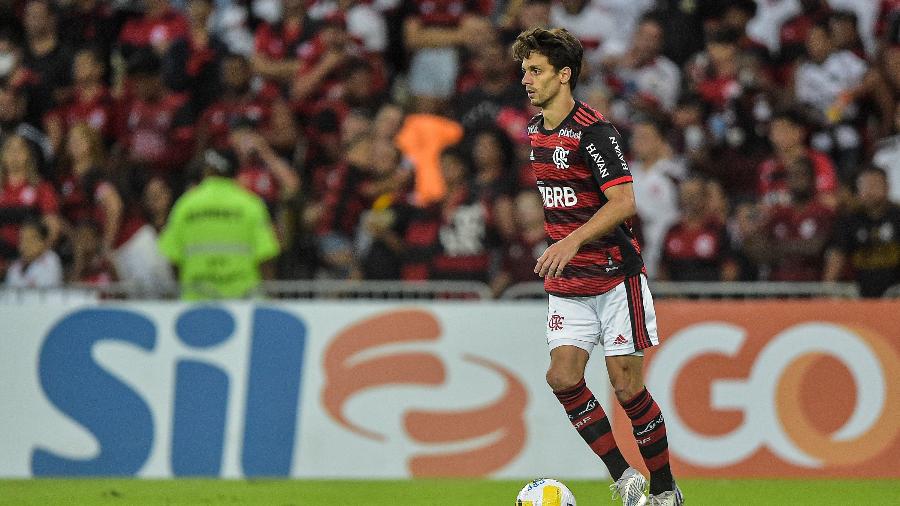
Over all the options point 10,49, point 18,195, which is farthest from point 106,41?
point 18,195

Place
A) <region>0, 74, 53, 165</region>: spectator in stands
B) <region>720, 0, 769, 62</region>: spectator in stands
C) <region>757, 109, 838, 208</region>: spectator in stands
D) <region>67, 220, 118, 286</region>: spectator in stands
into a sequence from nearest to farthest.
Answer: <region>757, 109, 838, 208</region>: spectator in stands < <region>67, 220, 118, 286</region>: spectator in stands < <region>720, 0, 769, 62</region>: spectator in stands < <region>0, 74, 53, 165</region>: spectator in stands

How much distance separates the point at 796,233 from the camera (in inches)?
492

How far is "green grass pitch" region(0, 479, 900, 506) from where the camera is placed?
9.80m

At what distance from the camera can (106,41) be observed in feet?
55.4

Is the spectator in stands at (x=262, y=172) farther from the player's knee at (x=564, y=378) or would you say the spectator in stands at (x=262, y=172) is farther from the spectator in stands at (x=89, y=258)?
the player's knee at (x=564, y=378)

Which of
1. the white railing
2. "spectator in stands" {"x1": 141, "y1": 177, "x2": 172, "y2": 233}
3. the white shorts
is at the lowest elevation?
the white railing

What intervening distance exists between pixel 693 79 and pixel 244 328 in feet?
18.4

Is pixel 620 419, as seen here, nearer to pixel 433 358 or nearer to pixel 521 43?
pixel 433 358

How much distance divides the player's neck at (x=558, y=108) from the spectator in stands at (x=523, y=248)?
4.42 metres

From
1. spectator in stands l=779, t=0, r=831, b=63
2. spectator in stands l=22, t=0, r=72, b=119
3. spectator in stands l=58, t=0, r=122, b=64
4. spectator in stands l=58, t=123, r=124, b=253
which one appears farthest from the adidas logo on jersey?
spectator in stands l=58, t=0, r=122, b=64

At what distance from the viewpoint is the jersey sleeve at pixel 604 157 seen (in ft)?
24.7

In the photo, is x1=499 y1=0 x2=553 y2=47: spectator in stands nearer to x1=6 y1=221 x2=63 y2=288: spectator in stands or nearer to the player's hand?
x1=6 y1=221 x2=63 y2=288: spectator in stands

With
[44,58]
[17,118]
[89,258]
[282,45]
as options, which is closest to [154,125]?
[17,118]

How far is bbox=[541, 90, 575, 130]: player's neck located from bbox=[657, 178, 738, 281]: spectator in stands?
493 centimetres
